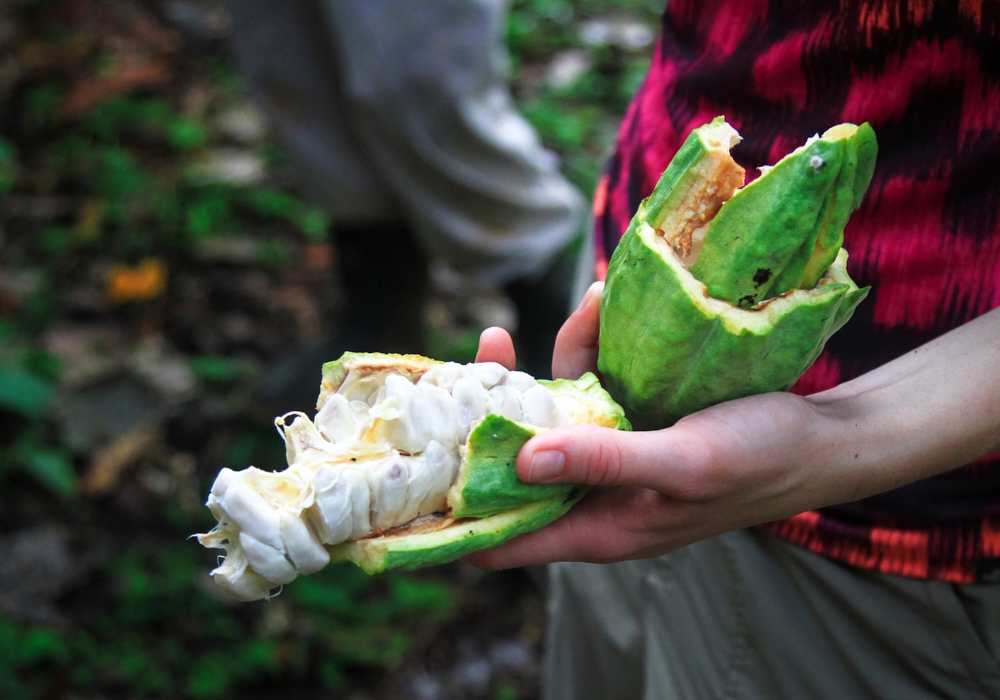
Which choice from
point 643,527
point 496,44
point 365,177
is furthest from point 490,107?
point 643,527

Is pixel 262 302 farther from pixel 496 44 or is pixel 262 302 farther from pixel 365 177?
pixel 496 44

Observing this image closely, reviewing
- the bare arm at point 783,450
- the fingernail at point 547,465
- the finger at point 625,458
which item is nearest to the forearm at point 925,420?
the bare arm at point 783,450

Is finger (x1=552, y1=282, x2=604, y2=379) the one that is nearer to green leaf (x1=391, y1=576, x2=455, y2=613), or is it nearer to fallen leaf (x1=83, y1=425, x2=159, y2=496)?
green leaf (x1=391, y1=576, x2=455, y2=613)

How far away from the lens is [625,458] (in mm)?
716

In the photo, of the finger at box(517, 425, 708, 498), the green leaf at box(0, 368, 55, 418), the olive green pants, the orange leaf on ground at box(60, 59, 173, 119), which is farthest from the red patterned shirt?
the orange leaf on ground at box(60, 59, 173, 119)

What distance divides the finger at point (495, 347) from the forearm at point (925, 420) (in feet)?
1.09

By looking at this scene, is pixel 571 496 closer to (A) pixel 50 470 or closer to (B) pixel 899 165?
(B) pixel 899 165

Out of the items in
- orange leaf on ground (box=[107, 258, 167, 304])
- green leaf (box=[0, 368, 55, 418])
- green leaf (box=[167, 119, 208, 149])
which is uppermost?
green leaf (box=[167, 119, 208, 149])

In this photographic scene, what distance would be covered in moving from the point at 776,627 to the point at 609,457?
43 cm

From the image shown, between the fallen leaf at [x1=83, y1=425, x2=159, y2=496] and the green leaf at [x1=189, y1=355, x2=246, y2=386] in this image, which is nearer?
the fallen leaf at [x1=83, y1=425, x2=159, y2=496]

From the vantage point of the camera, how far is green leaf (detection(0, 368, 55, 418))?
6.81 feet

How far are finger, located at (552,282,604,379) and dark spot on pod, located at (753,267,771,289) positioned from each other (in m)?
0.20

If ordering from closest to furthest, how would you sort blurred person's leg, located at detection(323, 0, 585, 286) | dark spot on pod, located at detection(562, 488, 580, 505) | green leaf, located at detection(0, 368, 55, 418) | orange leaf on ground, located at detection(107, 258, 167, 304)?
dark spot on pod, located at detection(562, 488, 580, 505), blurred person's leg, located at detection(323, 0, 585, 286), green leaf, located at detection(0, 368, 55, 418), orange leaf on ground, located at detection(107, 258, 167, 304)

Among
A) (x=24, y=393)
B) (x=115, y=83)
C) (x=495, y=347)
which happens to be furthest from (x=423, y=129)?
(x=115, y=83)
